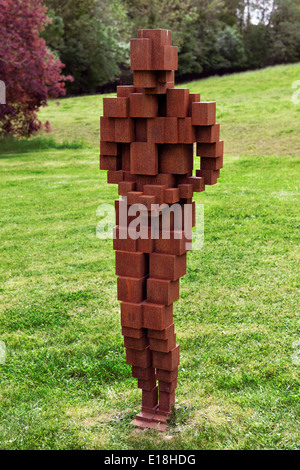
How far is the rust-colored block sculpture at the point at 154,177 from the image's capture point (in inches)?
95.6

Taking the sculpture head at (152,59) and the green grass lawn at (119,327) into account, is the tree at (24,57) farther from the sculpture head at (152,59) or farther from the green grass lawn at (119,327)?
the sculpture head at (152,59)

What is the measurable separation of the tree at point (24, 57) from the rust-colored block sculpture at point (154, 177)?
12.0m

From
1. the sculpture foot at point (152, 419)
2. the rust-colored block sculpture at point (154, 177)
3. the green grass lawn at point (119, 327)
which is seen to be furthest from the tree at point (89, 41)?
the sculpture foot at point (152, 419)

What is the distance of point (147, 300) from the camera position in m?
2.70

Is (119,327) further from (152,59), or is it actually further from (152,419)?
(152,59)

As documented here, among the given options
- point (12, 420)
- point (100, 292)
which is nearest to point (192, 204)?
point (12, 420)

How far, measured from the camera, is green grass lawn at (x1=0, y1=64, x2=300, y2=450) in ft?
9.43

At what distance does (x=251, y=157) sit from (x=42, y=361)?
26.6ft

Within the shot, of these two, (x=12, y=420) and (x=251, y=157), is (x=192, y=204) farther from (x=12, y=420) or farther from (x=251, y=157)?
(x=251, y=157)

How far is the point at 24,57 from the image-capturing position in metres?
13.7

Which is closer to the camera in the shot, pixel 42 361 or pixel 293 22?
pixel 42 361

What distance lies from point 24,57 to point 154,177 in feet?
40.5

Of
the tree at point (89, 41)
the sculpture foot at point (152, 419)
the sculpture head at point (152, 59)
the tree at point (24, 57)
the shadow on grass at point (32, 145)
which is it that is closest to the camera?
the sculpture head at point (152, 59)

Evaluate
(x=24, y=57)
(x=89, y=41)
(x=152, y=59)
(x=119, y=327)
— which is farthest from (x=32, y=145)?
(x=89, y=41)
